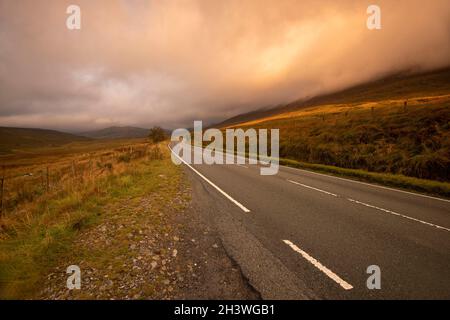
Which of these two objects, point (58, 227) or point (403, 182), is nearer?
point (58, 227)

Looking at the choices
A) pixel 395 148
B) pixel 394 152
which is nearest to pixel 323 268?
pixel 394 152

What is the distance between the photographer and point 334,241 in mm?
4930

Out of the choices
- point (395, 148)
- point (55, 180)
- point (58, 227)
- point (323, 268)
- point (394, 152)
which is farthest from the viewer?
point (55, 180)

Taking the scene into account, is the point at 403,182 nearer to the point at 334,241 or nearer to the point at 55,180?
the point at 334,241

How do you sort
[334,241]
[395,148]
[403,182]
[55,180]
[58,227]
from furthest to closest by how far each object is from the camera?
1. [55,180]
2. [395,148]
3. [403,182]
4. [58,227]
5. [334,241]

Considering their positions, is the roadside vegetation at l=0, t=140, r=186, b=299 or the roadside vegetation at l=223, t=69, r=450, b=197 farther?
the roadside vegetation at l=223, t=69, r=450, b=197

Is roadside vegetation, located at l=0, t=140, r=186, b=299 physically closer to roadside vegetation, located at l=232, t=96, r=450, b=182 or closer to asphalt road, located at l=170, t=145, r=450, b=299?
asphalt road, located at l=170, t=145, r=450, b=299

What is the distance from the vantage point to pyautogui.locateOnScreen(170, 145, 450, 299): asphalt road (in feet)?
11.5

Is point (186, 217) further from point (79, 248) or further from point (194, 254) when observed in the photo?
point (79, 248)

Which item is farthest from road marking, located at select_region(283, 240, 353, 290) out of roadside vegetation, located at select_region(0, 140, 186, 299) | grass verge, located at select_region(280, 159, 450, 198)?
grass verge, located at select_region(280, 159, 450, 198)

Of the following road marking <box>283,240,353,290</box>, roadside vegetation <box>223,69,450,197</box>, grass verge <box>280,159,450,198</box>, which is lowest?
road marking <box>283,240,353,290</box>

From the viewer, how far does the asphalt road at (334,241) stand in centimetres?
349

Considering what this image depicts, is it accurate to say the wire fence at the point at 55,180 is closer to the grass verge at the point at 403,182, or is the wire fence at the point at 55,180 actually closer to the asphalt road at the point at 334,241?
the asphalt road at the point at 334,241
